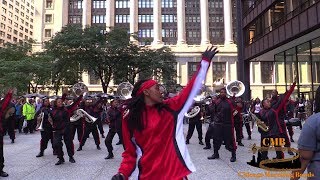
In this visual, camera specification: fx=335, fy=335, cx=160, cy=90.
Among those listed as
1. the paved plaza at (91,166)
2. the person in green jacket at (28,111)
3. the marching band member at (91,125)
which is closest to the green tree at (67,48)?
the person in green jacket at (28,111)

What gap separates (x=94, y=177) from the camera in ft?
24.7

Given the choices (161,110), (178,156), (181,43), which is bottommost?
(178,156)

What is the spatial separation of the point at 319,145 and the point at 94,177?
5.68 meters

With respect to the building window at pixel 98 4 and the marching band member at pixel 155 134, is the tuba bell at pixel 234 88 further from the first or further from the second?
the building window at pixel 98 4

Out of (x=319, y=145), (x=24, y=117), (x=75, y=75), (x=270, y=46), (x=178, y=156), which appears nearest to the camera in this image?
(x=319, y=145)

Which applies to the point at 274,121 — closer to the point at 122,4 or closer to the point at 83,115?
the point at 83,115

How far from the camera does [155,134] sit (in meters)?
3.14

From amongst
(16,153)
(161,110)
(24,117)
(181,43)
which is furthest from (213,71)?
(161,110)

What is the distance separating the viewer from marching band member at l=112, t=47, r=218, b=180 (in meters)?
3.08

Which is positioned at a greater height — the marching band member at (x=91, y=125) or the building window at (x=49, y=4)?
the building window at (x=49, y=4)

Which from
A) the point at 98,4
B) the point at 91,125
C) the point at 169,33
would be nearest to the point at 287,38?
the point at 91,125

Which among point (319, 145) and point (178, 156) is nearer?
point (319, 145)

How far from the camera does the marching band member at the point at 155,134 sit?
3.08 metres

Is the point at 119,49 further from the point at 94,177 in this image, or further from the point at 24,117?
the point at 94,177
